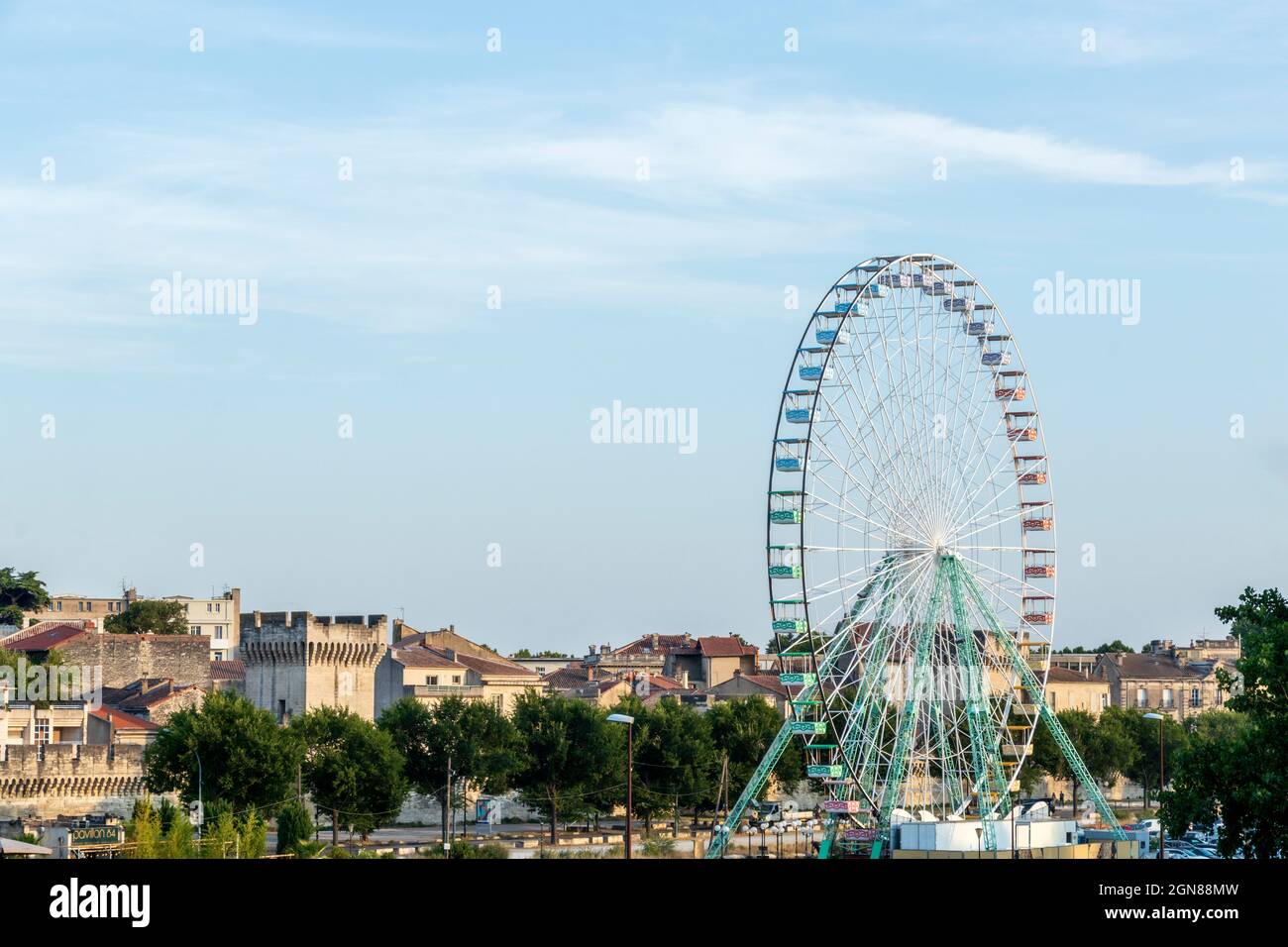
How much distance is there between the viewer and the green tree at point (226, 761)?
96.9 metres

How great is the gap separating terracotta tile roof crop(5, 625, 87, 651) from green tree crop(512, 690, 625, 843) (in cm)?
3809

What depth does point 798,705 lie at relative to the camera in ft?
268

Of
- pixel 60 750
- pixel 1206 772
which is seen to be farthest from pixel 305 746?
pixel 1206 772

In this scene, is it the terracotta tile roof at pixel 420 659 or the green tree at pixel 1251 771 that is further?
the terracotta tile roof at pixel 420 659

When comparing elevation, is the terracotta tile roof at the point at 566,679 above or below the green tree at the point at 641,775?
above

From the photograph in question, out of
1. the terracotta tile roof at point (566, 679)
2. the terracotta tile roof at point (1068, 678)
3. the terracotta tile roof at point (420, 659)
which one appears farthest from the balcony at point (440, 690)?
the terracotta tile roof at point (1068, 678)

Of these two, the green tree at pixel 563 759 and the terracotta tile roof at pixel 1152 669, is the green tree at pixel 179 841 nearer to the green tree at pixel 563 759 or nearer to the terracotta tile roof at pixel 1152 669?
the green tree at pixel 563 759

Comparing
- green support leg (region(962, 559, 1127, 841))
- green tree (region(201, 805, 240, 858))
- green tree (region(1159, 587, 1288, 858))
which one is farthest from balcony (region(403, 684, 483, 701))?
green tree (region(1159, 587, 1288, 858))

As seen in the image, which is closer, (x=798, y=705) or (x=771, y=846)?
(x=798, y=705)

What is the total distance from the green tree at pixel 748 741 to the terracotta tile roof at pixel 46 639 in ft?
146
